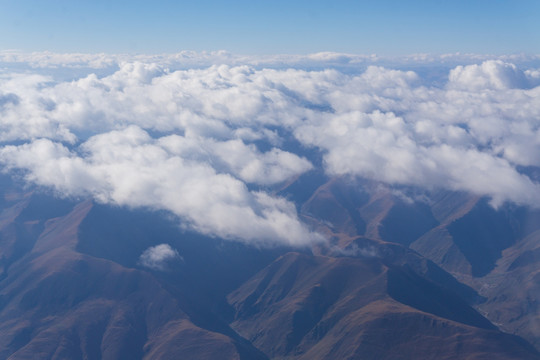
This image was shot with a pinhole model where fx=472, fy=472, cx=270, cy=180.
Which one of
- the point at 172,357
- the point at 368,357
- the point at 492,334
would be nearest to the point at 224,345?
the point at 172,357

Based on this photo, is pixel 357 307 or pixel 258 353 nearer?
pixel 258 353

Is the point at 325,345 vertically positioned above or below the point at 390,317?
below

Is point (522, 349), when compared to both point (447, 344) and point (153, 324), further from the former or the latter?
point (153, 324)

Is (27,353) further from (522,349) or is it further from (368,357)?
(522,349)

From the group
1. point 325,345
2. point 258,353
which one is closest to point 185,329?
point 258,353

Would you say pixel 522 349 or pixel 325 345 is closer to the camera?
pixel 522 349

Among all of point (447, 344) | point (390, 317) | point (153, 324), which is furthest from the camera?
point (153, 324)

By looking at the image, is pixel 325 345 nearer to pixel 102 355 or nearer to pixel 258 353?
pixel 258 353

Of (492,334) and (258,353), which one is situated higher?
(492,334)

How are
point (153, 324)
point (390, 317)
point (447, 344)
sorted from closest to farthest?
1. point (447, 344)
2. point (390, 317)
3. point (153, 324)
